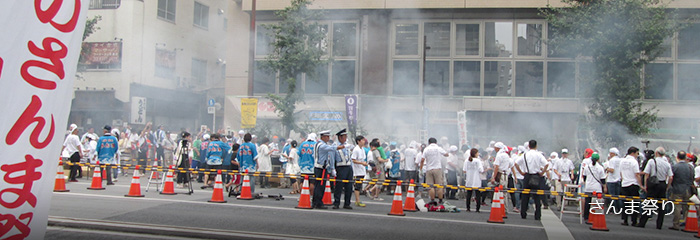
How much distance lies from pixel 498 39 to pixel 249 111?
35.3 feet

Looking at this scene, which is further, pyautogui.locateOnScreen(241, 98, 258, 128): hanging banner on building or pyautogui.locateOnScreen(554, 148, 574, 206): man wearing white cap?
pyautogui.locateOnScreen(241, 98, 258, 128): hanging banner on building

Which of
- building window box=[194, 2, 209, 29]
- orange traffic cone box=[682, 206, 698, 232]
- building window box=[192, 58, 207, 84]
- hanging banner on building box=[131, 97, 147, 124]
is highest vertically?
building window box=[194, 2, 209, 29]

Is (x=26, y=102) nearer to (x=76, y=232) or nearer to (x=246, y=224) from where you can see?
(x=76, y=232)

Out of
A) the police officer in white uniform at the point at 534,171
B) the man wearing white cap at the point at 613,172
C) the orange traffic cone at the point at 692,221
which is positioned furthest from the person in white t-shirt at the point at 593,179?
the orange traffic cone at the point at 692,221

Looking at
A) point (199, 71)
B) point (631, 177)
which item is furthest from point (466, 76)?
point (631, 177)

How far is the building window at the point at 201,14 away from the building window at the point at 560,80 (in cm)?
1279

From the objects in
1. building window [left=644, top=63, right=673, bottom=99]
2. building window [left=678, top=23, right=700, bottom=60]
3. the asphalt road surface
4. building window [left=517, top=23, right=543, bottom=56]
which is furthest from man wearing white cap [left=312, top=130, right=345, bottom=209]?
building window [left=644, top=63, right=673, bottom=99]

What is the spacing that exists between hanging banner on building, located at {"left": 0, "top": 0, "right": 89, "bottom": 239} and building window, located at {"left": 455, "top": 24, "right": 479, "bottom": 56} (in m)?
20.3

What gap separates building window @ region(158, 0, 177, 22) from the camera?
61.7 feet

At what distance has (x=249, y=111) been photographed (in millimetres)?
15875

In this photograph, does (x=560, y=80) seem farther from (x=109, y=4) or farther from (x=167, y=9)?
(x=109, y=4)

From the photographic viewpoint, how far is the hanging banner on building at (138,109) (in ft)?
71.7

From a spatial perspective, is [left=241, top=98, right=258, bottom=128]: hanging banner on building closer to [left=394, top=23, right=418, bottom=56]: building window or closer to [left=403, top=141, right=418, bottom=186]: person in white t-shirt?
[left=403, top=141, right=418, bottom=186]: person in white t-shirt

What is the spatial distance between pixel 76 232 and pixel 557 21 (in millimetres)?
14732
